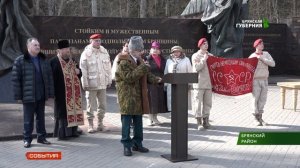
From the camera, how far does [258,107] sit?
29.5ft

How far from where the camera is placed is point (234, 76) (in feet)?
28.8

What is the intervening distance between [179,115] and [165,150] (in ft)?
3.11

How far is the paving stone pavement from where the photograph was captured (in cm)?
618

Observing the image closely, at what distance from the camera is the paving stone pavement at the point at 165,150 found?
6.18 metres

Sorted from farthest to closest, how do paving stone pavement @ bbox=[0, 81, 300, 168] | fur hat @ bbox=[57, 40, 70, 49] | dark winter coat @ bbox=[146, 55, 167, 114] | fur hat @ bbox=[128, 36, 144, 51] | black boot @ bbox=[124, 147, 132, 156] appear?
1. dark winter coat @ bbox=[146, 55, 167, 114]
2. fur hat @ bbox=[57, 40, 70, 49]
3. black boot @ bbox=[124, 147, 132, 156]
4. fur hat @ bbox=[128, 36, 144, 51]
5. paving stone pavement @ bbox=[0, 81, 300, 168]

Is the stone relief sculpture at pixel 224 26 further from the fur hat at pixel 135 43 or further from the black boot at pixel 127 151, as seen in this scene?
the black boot at pixel 127 151

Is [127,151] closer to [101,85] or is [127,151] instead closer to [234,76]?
[101,85]

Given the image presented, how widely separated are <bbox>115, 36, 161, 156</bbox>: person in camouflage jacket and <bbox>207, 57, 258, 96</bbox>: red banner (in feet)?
7.73

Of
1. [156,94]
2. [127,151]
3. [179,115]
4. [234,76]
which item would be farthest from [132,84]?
[234,76]

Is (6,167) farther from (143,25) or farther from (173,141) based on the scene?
(143,25)

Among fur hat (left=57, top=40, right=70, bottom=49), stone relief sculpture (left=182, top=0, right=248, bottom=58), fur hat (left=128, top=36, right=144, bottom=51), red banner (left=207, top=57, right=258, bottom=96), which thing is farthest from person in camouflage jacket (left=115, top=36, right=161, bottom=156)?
stone relief sculpture (left=182, top=0, right=248, bottom=58)

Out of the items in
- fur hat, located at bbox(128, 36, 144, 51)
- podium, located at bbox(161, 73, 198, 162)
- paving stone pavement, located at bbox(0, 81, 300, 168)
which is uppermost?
fur hat, located at bbox(128, 36, 144, 51)

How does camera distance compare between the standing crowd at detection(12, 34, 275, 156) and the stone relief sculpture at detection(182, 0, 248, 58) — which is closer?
the standing crowd at detection(12, 34, 275, 156)

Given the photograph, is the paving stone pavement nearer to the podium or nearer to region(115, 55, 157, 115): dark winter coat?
the podium
